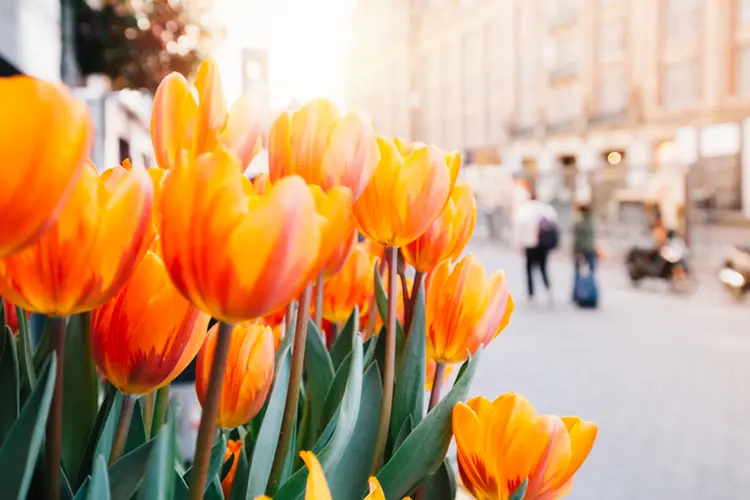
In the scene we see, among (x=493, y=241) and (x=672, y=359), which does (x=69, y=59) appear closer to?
(x=672, y=359)

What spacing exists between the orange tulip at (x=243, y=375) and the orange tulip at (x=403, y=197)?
91 mm

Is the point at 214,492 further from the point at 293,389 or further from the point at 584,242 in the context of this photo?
the point at 584,242

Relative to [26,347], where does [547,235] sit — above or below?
below

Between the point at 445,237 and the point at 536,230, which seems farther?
the point at 536,230

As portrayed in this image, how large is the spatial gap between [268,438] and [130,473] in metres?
0.08

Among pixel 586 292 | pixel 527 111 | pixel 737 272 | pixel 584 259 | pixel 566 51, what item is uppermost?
pixel 566 51

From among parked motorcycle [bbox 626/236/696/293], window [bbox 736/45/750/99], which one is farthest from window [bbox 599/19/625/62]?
parked motorcycle [bbox 626/236/696/293]

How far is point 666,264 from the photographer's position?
941 centimetres

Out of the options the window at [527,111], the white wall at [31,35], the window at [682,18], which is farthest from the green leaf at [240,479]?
the window at [527,111]

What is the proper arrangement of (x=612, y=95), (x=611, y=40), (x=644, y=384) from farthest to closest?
1. (x=612, y=95)
2. (x=611, y=40)
3. (x=644, y=384)

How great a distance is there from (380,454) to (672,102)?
19697 millimetres

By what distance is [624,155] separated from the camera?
2005 cm

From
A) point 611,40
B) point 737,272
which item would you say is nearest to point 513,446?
point 737,272

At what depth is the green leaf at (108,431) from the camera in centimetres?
41
